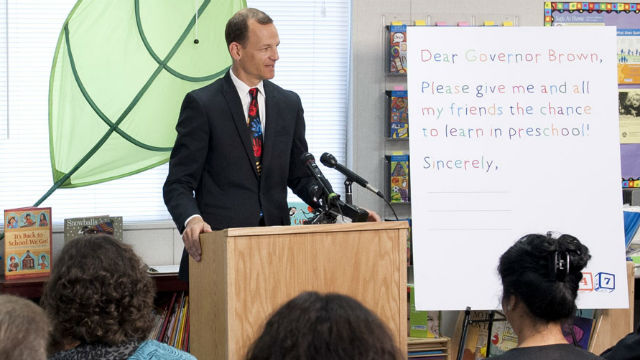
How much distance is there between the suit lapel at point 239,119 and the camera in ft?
7.64

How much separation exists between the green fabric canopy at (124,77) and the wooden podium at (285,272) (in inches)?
67.4

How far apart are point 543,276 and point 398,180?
2093 millimetres

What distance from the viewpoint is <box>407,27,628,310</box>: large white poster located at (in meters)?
2.87

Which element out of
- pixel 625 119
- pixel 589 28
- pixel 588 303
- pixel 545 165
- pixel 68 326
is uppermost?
Result: pixel 589 28

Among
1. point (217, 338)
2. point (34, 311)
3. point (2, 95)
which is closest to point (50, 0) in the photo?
point (2, 95)

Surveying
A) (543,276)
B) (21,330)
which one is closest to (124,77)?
(543,276)

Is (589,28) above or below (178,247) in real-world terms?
above

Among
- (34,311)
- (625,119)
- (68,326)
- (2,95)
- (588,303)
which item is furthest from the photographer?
(625,119)

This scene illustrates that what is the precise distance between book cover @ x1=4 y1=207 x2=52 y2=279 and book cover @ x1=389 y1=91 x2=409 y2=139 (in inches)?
65.6

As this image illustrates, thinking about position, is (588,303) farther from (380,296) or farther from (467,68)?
(380,296)

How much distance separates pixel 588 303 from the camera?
287 centimetres

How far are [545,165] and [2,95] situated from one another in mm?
2481

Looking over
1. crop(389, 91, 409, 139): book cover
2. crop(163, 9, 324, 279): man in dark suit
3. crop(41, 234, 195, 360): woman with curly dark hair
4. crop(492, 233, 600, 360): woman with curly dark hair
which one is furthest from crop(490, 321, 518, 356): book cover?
crop(41, 234, 195, 360): woman with curly dark hair

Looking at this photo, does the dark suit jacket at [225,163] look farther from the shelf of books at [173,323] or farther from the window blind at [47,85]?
the window blind at [47,85]
